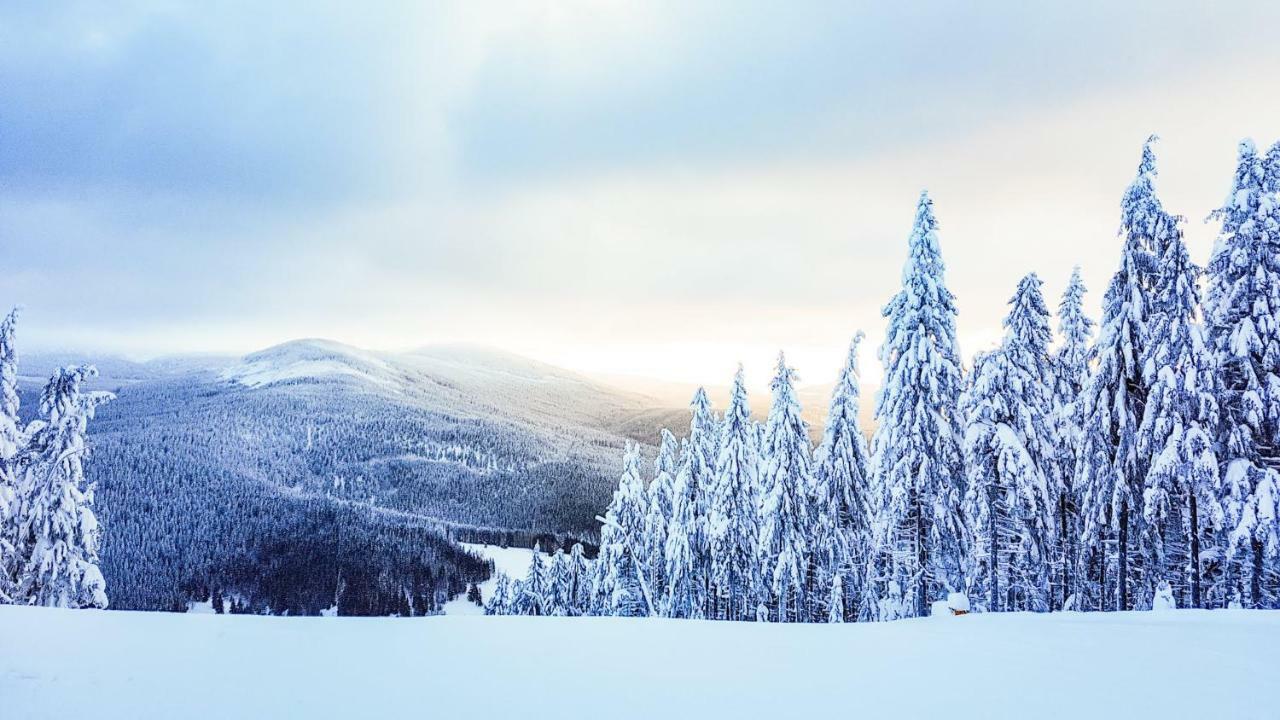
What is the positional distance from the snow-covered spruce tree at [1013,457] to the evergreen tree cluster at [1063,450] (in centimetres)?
8

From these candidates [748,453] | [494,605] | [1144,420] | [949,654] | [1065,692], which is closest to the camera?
[1065,692]

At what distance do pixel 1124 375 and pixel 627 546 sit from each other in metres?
26.1

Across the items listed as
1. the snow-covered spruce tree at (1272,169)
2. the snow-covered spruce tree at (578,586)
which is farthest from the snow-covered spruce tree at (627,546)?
the snow-covered spruce tree at (1272,169)

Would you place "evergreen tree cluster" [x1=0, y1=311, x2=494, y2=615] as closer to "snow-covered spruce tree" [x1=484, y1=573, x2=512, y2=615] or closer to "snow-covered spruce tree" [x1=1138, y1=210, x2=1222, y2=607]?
"snow-covered spruce tree" [x1=484, y1=573, x2=512, y2=615]

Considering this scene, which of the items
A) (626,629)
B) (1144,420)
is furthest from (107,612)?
(1144,420)

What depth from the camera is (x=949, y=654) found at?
11352 mm

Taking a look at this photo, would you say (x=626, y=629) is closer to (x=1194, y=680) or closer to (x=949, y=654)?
(x=949, y=654)

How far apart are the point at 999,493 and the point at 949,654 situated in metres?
16.8

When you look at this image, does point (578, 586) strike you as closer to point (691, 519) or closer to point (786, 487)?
point (691, 519)

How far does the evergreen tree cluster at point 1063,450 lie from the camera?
21.5 m

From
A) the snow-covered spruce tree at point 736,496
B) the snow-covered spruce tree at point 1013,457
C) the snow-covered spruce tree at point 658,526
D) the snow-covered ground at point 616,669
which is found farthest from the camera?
the snow-covered spruce tree at point 658,526

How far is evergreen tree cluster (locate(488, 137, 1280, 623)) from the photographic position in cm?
2147

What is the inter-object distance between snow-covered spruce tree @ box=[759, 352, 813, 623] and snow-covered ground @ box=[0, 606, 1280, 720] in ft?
58.8

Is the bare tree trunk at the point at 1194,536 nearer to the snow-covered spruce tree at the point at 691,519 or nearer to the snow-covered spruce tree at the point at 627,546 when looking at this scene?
the snow-covered spruce tree at the point at 691,519
